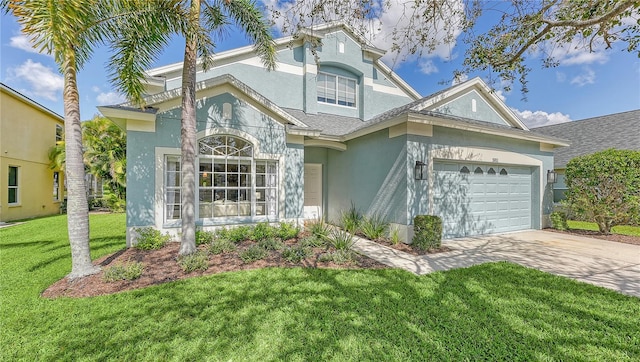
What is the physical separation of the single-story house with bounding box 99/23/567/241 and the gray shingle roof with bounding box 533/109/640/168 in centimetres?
757

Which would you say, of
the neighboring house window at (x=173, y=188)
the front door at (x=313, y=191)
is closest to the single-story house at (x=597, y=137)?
the front door at (x=313, y=191)

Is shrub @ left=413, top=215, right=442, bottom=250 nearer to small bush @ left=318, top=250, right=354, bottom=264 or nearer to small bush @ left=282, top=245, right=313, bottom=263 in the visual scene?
small bush @ left=318, top=250, right=354, bottom=264

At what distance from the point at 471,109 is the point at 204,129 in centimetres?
1030

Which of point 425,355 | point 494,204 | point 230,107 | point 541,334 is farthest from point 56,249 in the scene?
point 494,204

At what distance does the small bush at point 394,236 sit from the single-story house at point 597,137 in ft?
40.6

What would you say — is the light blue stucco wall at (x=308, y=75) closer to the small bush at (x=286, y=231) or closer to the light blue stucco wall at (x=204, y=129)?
the light blue stucco wall at (x=204, y=129)

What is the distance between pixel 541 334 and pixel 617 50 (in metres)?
7.93

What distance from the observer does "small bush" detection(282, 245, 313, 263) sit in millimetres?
6594

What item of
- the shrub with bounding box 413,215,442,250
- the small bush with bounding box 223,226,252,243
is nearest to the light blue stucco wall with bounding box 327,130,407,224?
the shrub with bounding box 413,215,442,250

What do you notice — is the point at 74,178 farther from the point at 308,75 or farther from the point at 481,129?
the point at 481,129

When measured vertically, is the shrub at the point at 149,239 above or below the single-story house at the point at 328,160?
below

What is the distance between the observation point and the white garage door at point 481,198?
9344 millimetres

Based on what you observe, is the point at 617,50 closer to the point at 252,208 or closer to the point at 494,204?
the point at 494,204

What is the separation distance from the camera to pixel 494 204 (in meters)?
10.4
